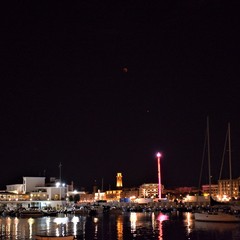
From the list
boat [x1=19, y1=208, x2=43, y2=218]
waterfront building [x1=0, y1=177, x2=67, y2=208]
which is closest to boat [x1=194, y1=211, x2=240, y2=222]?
boat [x1=19, y1=208, x2=43, y2=218]

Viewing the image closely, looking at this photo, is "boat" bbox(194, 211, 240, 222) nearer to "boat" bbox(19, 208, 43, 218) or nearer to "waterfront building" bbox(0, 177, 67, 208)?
"boat" bbox(19, 208, 43, 218)

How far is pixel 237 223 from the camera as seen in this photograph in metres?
64.5

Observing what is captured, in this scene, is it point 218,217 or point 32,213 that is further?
point 32,213

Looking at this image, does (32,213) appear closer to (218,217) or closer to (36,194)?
(36,194)

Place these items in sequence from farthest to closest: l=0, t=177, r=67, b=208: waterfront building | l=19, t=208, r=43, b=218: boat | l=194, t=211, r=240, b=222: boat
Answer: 1. l=0, t=177, r=67, b=208: waterfront building
2. l=19, t=208, r=43, b=218: boat
3. l=194, t=211, r=240, b=222: boat

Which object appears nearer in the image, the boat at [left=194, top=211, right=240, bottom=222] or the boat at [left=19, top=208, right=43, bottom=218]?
the boat at [left=194, top=211, right=240, bottom=222]

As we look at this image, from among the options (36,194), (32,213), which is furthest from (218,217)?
(36,194)

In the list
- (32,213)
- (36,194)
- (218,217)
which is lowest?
(218,217)

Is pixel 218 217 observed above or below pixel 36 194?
below

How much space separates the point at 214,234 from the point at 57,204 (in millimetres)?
79372

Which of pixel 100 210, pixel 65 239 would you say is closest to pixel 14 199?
pixel 100 210

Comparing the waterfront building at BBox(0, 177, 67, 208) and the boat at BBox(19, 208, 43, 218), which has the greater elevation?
the waterfront building at BBox(0, 177, 67, 208)

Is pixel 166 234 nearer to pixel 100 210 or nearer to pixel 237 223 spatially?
pixel 237 223

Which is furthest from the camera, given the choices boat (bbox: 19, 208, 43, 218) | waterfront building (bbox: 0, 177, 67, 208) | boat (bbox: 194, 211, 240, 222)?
waterfront building (bbox: 0, 177, 67, 208)
